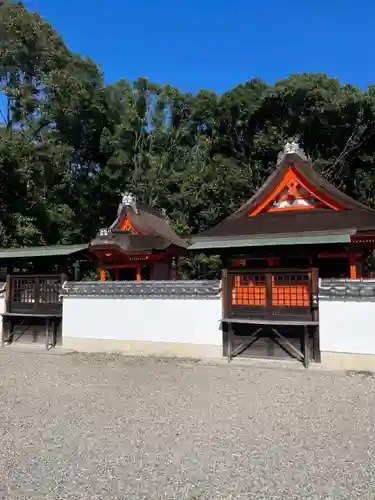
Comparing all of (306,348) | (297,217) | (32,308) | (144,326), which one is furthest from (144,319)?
(297,217)

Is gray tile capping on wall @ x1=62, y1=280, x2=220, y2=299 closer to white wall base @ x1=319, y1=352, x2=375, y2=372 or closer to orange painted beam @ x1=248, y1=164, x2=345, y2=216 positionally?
white wall base @ x1=319, y1=352, x2=375, y2=372

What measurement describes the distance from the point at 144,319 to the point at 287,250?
3.85m

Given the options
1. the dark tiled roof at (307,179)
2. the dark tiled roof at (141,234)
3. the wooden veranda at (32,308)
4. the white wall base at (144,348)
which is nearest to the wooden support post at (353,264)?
the dark tiled roof at (307,179)

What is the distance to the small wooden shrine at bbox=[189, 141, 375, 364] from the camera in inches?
358

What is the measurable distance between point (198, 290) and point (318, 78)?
843 inches

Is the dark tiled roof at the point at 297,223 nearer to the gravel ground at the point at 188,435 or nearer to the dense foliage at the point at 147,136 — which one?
the gravel ground at the point at 188,435

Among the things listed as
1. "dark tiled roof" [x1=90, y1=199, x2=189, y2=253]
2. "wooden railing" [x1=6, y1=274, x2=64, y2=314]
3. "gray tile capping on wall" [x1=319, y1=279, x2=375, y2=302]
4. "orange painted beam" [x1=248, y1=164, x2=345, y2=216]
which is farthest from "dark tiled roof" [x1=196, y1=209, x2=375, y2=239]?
"wooden railing" [x1=6, y1=274, x2=64, y2=314]

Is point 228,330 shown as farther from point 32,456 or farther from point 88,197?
point 88,197

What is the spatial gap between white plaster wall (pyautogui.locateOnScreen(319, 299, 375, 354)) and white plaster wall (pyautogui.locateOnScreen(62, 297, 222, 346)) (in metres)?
2.30

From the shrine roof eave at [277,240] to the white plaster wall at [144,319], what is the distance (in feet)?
4.18

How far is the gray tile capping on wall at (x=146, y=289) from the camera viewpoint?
985 centimetres

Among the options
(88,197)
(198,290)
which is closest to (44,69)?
(88,197)

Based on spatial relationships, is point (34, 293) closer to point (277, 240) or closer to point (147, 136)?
point (277, 240)

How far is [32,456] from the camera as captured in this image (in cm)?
424
